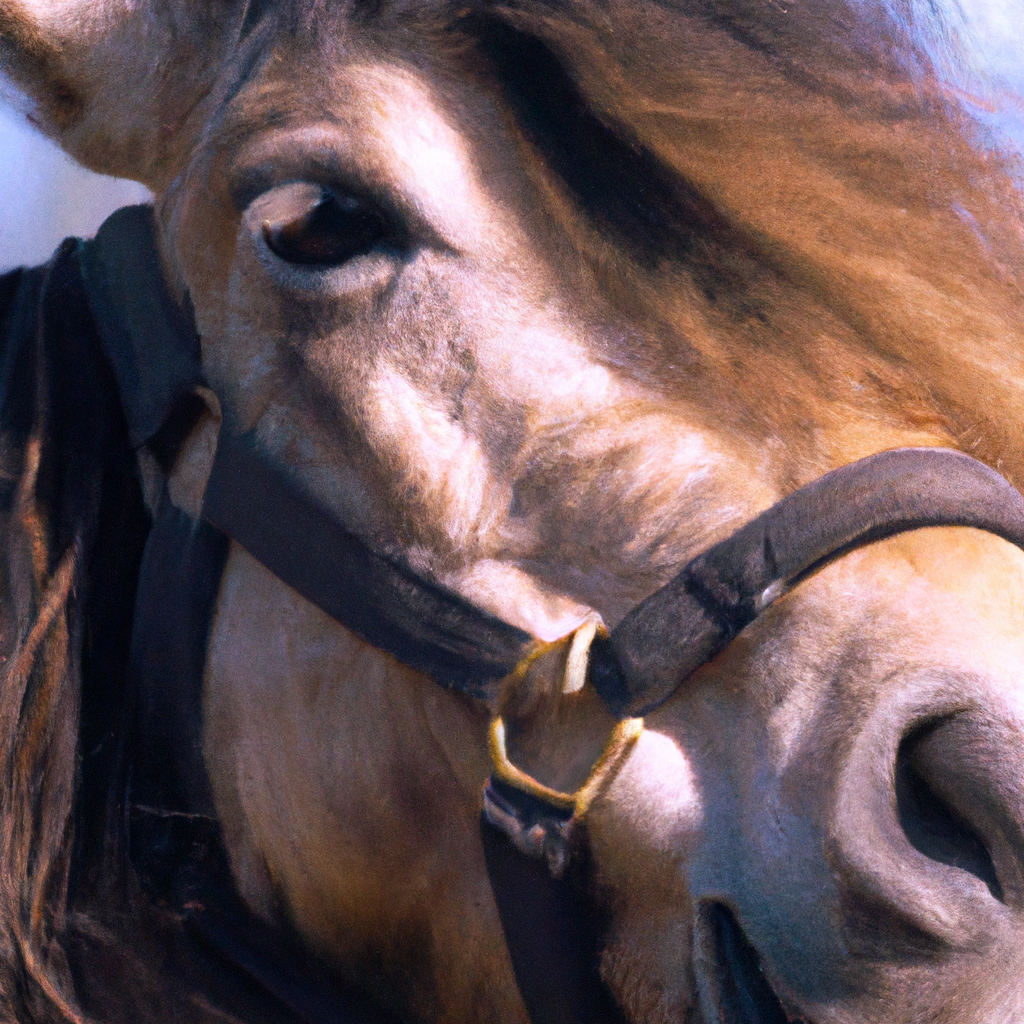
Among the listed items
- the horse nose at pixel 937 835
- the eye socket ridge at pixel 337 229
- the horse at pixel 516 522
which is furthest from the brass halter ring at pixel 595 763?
the eye socket ridge at pixel 337 229

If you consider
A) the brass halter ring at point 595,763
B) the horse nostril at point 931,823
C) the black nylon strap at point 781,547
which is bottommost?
the brass halter ring at point 595,763

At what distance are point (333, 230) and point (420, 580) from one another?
8.6 inches

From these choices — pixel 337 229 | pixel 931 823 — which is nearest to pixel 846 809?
pixel 931 823

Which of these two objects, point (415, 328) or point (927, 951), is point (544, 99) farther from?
point (927, 951)

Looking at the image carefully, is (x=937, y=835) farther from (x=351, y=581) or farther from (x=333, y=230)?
(x=333, y=230)

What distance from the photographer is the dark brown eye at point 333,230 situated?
62 centimetres

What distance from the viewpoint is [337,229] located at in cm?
62

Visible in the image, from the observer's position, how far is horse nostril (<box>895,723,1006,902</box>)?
1.53ft

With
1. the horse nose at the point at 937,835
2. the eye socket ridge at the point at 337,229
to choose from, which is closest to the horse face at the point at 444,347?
the eye socket ridge at the point at 337,229

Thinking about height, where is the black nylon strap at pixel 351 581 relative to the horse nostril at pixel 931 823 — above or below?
below

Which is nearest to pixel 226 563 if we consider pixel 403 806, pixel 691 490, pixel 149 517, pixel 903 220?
pixel 149 517

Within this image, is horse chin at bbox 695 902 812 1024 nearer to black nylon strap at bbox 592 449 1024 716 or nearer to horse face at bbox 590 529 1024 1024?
horse face at bbox 590 529 1024 1024

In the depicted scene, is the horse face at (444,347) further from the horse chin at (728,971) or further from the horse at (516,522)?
the horse chin at (728,971)

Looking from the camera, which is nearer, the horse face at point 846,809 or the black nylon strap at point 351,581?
the horse face at point 846,809
